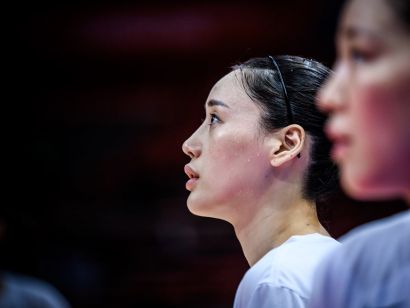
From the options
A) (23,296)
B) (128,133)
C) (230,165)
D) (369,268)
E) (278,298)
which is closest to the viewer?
(369,268)

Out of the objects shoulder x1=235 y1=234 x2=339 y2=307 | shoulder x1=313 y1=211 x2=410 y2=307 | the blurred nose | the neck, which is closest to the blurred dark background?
the neck

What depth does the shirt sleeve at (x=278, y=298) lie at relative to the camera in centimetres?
158

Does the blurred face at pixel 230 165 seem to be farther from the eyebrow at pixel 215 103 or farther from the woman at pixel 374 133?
the woman at pixel 374 133

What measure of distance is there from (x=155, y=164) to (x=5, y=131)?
1.67 meters

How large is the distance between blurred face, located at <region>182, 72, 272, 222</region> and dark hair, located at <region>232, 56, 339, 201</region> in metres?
0.04

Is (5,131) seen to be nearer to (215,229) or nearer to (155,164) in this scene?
(155,164)

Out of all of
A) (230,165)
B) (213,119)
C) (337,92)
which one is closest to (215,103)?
Answer: (213,119)

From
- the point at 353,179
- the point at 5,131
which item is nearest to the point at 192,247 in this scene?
the point at 5,131

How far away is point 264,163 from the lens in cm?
189

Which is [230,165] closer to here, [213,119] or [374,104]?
[213,119]

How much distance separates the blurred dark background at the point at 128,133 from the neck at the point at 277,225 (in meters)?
3.74

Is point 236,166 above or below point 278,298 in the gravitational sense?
above

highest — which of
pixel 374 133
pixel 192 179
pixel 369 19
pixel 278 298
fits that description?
pixel 369 19

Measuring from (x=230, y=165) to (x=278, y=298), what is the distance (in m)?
0.42
